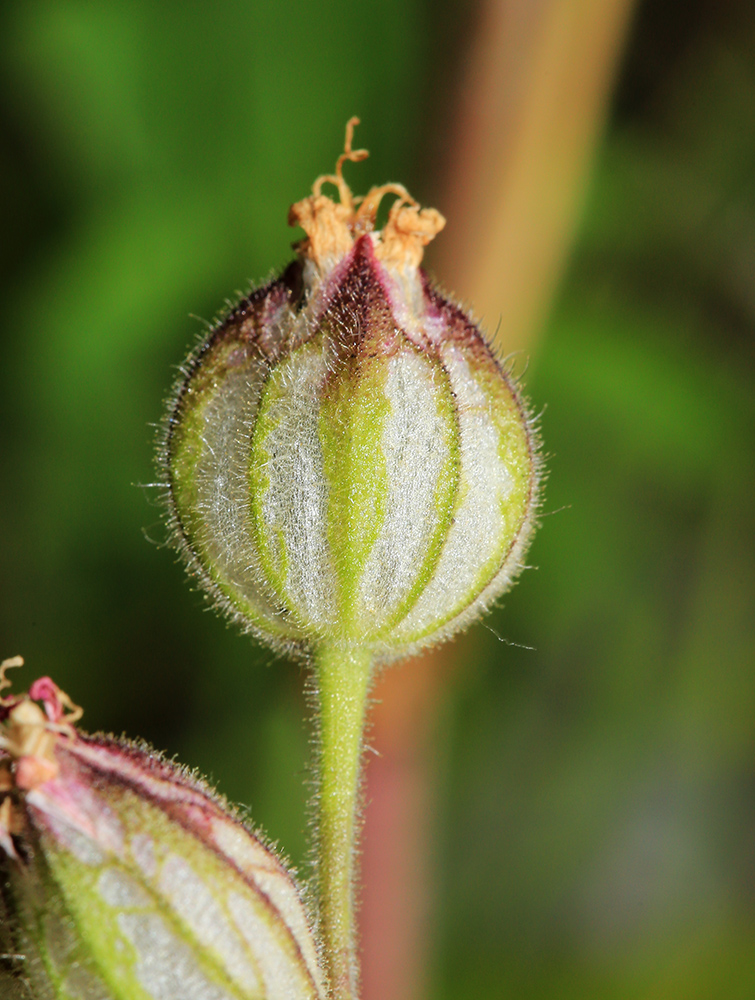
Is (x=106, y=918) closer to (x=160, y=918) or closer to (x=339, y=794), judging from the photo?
(x=160, y=918)

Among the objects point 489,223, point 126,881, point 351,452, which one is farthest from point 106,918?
point 489,223

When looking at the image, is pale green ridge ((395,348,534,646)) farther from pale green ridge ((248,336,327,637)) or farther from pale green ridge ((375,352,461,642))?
pale green ridge ((248,336,327,637))

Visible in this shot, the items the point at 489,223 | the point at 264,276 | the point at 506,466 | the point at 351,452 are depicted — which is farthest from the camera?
the point at 264,276

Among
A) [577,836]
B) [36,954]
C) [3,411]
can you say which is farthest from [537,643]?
[36,954]

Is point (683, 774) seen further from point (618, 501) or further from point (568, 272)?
point (568, 272)

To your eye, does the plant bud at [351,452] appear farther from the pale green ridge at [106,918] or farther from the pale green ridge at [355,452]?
the pale green ridge at [106,918]
